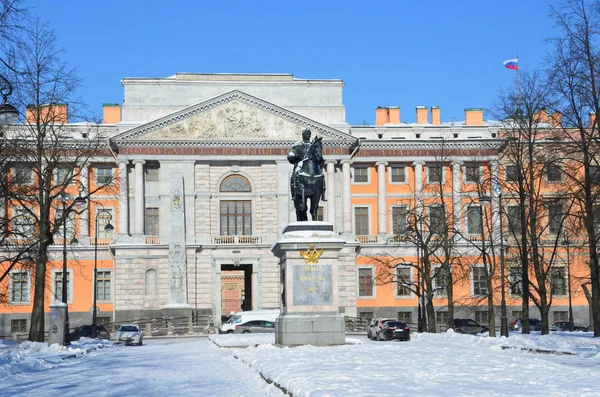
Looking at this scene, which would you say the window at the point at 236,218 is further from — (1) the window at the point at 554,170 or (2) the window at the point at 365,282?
(1) the window at the point at 554,170

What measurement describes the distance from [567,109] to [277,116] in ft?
132

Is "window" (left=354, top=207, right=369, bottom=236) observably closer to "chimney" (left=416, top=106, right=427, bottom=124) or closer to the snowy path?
"chimney" (left=416, top=106, right=427, bottom=124)

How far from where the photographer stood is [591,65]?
33.8m

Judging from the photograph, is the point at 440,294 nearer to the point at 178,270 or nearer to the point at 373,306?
the point at 373,306

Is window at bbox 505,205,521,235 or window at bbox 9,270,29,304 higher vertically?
window at bbox 505,205,521,235

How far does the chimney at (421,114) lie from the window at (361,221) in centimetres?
989

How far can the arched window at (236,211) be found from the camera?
243 ft

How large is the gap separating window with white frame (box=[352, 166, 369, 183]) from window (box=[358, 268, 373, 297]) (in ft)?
25.8

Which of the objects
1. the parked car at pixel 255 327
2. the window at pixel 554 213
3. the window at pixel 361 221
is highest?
the window at pixel 361 221

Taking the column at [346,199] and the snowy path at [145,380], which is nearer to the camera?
the snowy path at [145,380]

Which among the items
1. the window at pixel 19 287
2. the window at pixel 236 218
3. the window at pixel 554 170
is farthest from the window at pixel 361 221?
the window at pixel 554 170

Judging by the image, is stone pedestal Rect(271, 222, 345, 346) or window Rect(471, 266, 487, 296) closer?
stone pedestal Rect(271, 222, 345, 346)

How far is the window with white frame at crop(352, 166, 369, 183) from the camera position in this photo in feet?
257

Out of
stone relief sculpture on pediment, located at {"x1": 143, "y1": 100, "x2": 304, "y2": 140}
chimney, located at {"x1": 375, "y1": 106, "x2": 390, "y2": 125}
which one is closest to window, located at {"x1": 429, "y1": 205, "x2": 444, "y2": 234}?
stone relief sculpture on pediment, located at {"x1": 143, "y1": 100, "x2": 304, "y2": 140}
